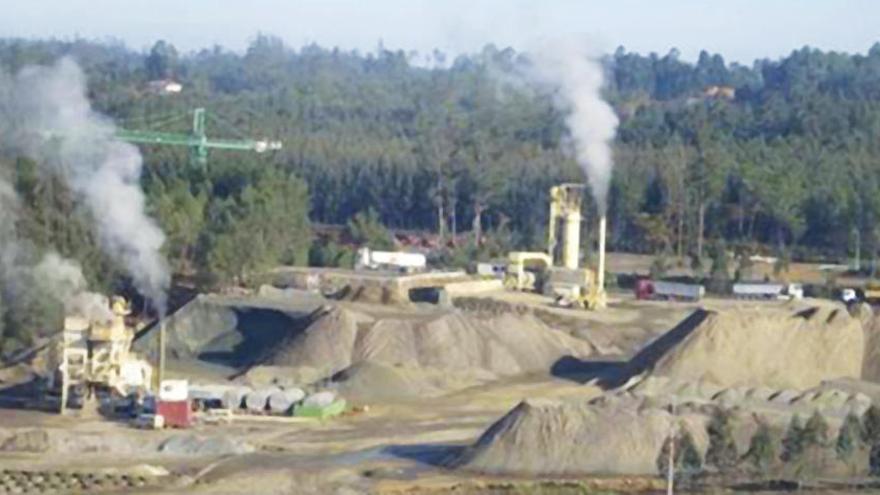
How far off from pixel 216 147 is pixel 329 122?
31.5 meters

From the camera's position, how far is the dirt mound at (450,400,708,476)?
Result: 1476 inches

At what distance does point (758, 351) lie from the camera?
160 ft

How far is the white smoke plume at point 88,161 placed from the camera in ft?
187

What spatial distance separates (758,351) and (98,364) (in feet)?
47.5

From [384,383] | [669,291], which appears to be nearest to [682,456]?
[384,383]

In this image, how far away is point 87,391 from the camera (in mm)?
44219

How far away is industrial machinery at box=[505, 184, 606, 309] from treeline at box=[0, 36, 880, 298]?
24.4ft

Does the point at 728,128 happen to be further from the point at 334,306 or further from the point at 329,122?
the point at 334,306

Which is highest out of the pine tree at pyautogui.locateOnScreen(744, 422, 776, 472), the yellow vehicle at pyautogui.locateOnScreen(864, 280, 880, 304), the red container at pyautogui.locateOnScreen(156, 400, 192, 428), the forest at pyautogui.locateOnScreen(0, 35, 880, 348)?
the forest at pyautogui.locateOnScreen(0, 35, 880, 348)

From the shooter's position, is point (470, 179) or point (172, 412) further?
point (470, 179)

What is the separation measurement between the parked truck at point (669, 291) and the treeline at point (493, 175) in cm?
1015

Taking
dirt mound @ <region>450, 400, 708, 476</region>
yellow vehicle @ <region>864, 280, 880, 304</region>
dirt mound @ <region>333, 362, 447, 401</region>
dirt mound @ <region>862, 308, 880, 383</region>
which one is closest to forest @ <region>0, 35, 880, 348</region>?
yellow vehicle @ <region>864, 280, 880, 304</region>

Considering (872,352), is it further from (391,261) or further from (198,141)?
(198,141)

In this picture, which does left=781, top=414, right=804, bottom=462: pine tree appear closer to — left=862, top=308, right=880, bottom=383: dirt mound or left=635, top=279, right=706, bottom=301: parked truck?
left=862, top=308, right=880, bottom=383: dirt mound
